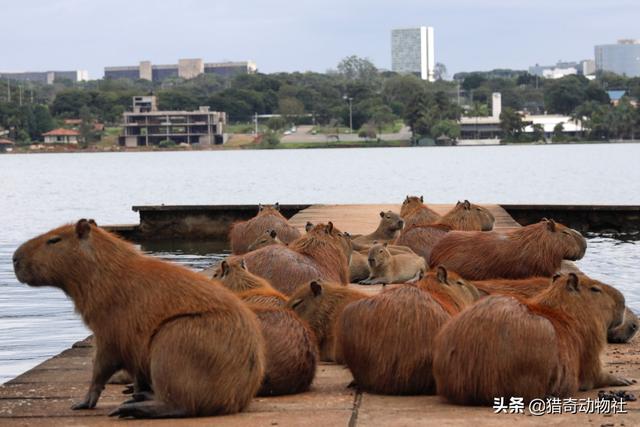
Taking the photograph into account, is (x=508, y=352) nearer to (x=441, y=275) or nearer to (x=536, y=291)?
(x=441, y=275)

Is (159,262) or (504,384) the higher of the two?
(159,262)

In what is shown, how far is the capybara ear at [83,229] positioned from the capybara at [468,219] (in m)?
8.36

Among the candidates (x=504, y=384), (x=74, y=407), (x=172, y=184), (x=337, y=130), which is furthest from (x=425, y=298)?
(x=337, y=130)

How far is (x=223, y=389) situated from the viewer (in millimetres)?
5988

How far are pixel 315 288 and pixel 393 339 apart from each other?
1.03 metres

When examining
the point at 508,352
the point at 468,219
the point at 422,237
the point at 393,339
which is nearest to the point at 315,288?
the point at 393,339

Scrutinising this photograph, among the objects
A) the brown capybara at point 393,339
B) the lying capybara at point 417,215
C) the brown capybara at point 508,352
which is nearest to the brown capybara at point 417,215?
the lying capybara at point 417,215

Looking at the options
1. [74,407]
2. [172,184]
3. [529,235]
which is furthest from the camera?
[172,184]

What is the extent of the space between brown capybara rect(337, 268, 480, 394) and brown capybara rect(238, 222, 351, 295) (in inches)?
92.3

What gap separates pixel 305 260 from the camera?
9.46m

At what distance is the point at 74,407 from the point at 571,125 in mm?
167677

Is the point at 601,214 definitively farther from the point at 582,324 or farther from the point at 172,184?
the point at 172,184

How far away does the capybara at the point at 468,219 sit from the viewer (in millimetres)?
14219

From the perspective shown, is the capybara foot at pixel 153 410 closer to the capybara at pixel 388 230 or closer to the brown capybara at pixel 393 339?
the brown capybara at pixel 393 339
